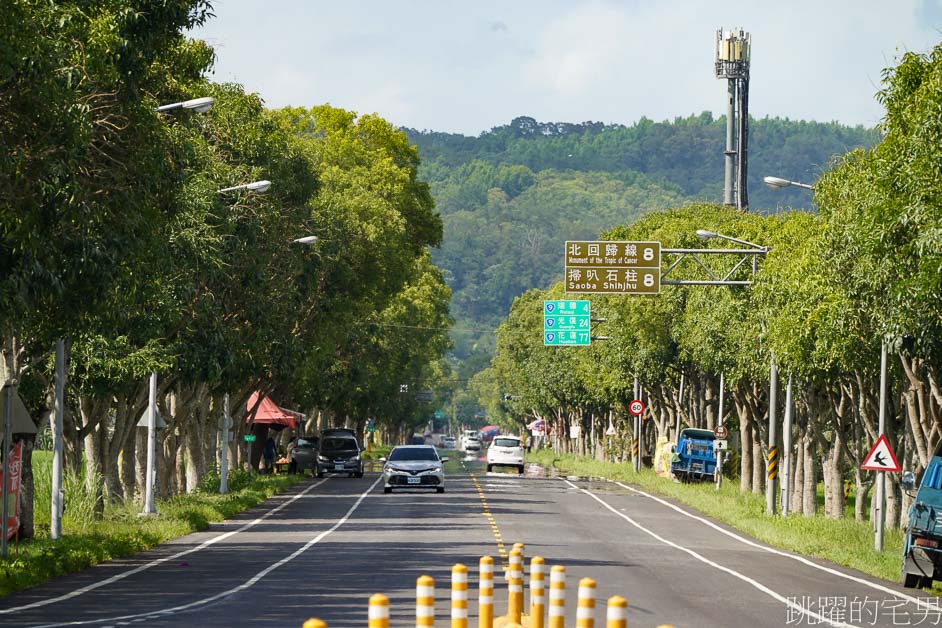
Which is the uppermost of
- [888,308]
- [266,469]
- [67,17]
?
[67,17]

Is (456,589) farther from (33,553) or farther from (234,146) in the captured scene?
(234,146)

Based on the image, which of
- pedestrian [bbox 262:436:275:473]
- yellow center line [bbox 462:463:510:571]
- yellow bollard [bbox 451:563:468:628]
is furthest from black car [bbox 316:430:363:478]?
yellow bollard [bbox 451:563:468:628]

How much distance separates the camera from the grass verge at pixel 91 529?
76.2ft

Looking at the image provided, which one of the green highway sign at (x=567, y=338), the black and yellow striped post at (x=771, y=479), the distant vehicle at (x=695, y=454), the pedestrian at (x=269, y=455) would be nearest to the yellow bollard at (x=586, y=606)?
the black and yellow striped post at (x=771, y=479)

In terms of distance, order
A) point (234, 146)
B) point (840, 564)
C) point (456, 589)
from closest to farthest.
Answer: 1. point (456, 589)
2. point (840, 564)
3. point (234, 146)

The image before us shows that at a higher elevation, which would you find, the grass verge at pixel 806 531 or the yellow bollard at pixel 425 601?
the yellow bollard at pixel 425 601

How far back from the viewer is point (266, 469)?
74.9 metres

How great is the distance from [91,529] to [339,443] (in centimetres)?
3970

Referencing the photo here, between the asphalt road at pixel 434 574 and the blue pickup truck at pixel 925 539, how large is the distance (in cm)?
45

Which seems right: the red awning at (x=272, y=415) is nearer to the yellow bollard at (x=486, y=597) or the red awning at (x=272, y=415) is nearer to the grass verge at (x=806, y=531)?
the grass verge at (x=806, y=531)

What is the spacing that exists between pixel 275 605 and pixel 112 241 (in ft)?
18.3

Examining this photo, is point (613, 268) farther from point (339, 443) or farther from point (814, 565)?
point (339, 443)

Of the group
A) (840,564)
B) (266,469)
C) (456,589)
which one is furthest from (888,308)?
(266,469)

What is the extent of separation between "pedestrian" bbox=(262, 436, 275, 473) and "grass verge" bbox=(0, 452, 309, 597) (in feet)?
84.7
